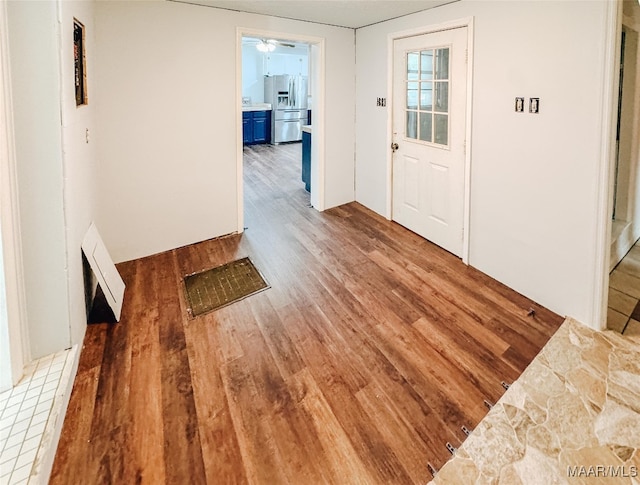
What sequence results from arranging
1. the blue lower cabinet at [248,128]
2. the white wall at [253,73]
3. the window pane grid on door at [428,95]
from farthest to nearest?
1. the white wall at [253,73]
2. the blue lower cabinet at [248,128]
3. the window pane grid on door at [428,95]

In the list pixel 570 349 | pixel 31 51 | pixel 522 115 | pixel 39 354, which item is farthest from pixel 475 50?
pixel 39 354

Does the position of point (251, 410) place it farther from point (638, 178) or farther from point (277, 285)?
point (638, 178)

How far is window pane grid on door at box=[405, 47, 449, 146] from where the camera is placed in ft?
11.6

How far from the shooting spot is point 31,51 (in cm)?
170

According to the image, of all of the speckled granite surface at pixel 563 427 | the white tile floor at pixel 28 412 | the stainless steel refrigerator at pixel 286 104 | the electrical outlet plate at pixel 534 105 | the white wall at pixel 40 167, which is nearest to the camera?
the white tile floor at pixel 28 412

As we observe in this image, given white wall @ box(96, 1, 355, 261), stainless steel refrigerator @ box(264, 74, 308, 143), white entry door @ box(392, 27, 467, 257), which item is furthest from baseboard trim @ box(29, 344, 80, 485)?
stainless steel refrigerator @ box(264, 74, 308, 143)

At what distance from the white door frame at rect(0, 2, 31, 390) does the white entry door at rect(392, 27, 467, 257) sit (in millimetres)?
3048

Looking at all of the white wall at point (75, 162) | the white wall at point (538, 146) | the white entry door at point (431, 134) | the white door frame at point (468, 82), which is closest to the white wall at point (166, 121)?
the white wall at point (75, 162)

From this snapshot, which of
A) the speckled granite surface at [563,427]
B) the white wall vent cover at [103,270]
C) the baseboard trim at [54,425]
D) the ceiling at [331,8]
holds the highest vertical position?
the ceiling at [331,8]

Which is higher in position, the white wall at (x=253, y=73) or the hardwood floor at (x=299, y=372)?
the white wall at (x=253, y=73)

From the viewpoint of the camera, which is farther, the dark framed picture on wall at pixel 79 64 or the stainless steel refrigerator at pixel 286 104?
the stainless steel refrigerator at pixel 286 104

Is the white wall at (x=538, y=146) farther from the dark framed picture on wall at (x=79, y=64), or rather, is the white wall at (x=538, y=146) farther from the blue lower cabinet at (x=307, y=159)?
the dark framed picture on wall at (x=79, y=64)

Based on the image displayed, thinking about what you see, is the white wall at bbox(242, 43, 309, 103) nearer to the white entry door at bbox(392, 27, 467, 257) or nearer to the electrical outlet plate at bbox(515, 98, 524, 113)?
Result: the white entry door at bbox(392, 27, 467, 257)

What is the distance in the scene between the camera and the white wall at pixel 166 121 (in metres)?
3.17
